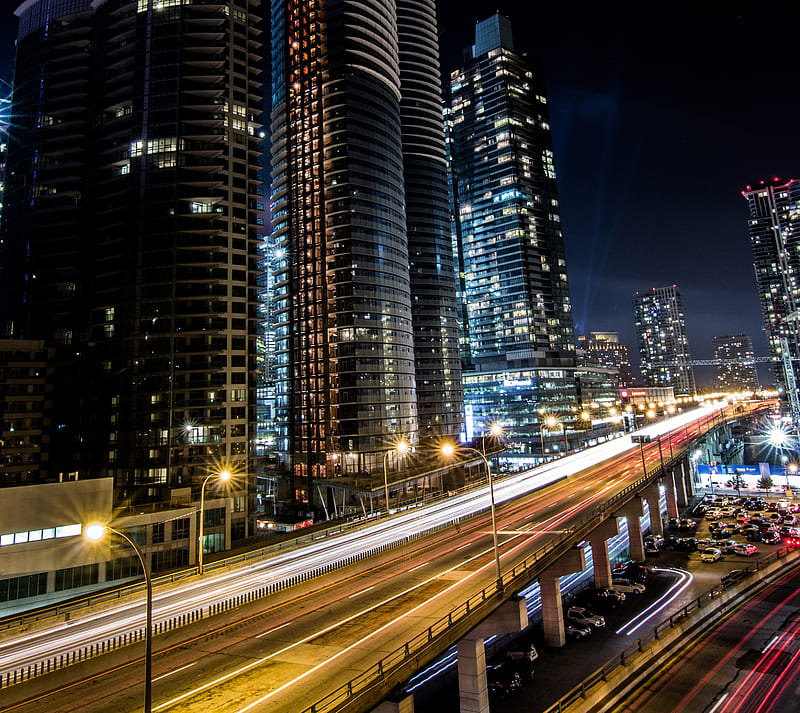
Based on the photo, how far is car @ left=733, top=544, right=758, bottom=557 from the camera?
6172 centimetres

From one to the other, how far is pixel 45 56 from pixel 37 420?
7522 cm

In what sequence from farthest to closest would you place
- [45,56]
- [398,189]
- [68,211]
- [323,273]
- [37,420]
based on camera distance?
[398,189] → [323,273] → [45,56] → [68,211] → [37,420]

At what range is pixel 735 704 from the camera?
1236 inches

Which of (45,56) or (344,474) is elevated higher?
(45,56)

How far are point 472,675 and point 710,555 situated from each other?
158ft

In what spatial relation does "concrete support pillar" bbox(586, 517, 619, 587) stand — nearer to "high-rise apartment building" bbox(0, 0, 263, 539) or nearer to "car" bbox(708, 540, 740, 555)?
"car" bbox(708, 540, 740, 555)

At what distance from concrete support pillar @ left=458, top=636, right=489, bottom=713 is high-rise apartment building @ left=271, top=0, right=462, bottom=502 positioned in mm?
69953

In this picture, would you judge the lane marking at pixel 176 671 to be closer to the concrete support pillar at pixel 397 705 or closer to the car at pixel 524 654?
the concrete support pillar at pixel 397 705

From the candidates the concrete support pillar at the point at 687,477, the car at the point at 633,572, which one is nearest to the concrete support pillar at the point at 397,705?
the car at the point at 633,572

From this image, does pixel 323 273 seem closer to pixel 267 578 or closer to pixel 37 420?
pixel 37 420

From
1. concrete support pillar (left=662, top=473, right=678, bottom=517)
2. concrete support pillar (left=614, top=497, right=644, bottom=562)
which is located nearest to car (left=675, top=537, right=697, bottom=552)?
concrete support pillar (left=614, top=497, right=644, bottom=562)

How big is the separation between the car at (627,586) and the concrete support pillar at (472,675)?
30.9 m

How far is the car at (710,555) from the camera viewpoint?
6088cm

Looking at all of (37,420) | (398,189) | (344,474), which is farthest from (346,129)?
(37,420)
